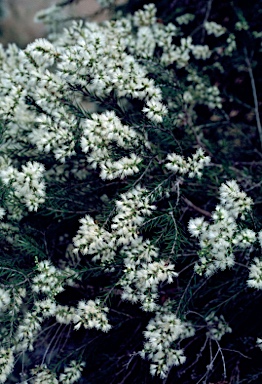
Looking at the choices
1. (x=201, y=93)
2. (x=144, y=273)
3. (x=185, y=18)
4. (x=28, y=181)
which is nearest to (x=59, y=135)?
(x=28, y=181)

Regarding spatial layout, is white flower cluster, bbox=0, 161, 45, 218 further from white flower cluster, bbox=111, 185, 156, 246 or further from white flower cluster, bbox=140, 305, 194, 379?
white flower cluster, bbox=140, 305, 194, 379

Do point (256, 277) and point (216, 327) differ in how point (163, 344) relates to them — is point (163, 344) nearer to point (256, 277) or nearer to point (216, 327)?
point (256, 277)

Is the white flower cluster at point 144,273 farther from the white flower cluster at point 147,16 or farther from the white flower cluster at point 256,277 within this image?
the white flower cluster at point 147,16

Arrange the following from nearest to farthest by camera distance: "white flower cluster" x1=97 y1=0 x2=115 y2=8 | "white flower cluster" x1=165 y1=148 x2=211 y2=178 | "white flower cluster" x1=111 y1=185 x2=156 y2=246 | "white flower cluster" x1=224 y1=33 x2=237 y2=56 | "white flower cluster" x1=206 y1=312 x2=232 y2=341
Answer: "white flower cluster" x1=111 y1=185 x2=156 y2=246
"white flower cluster" x1=165 y1=148 x2=211 y2=178
"white flower cluster" x1=206 y1=312 x2=232 y2=341
"white flower cluster" x1=224 y1=33 x2=237 y2=56
"white flower cluster" x1=97 y1=0 x2=115 y2=8

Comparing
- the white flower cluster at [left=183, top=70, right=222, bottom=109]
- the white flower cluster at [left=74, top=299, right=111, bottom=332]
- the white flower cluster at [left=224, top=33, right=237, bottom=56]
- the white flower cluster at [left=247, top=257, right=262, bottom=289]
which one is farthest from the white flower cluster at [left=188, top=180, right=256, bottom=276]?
the white flower cluster at [left=224, top=33, right=237, bottom=56]

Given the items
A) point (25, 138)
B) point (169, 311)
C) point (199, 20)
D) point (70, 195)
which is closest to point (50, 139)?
point (70, 195)

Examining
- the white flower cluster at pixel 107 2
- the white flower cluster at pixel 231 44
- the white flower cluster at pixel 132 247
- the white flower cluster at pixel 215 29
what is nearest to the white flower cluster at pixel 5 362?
the white flower cluster at pixel 132 247
